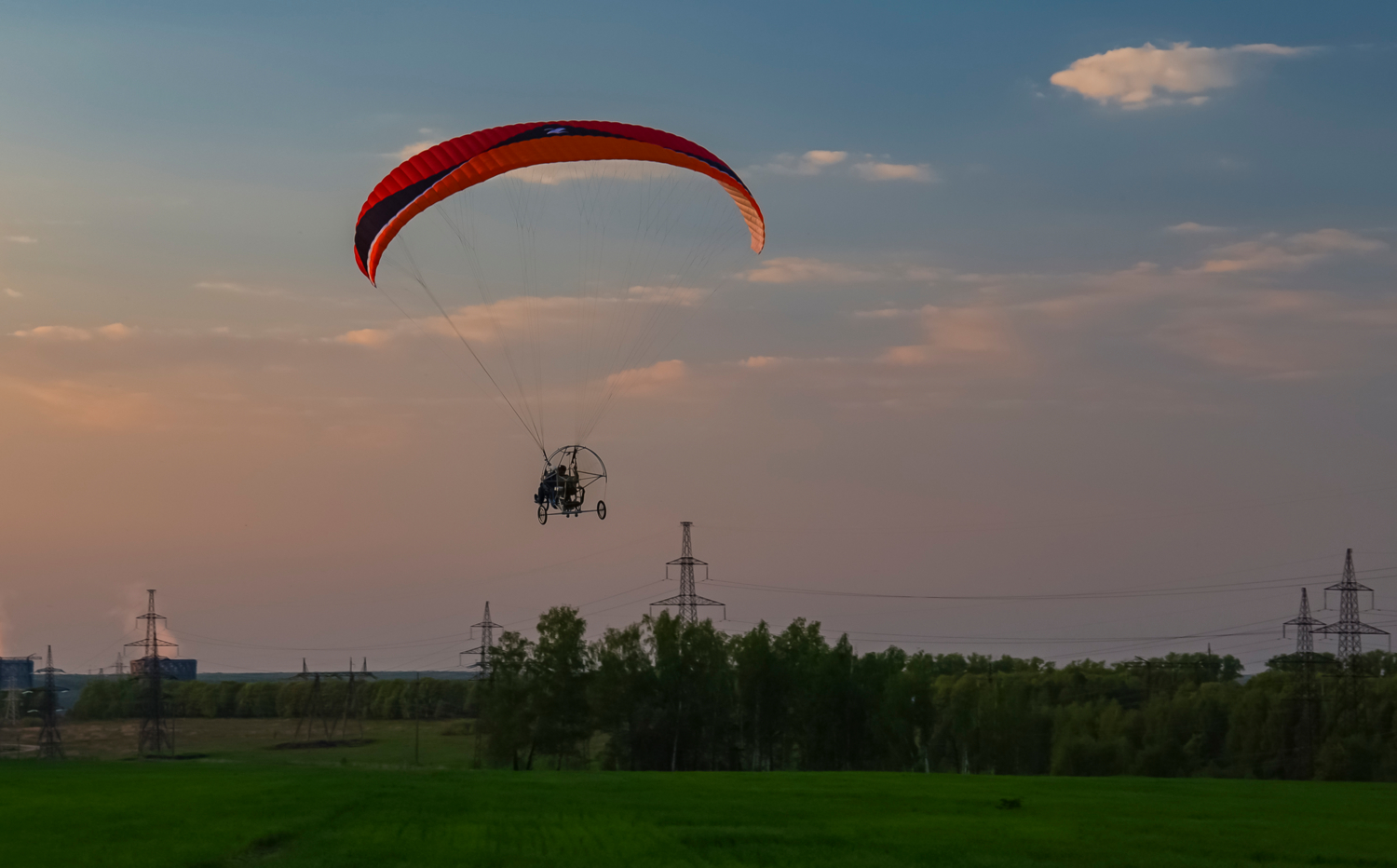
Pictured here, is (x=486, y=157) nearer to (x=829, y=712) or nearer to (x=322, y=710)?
(x=829, y=712)

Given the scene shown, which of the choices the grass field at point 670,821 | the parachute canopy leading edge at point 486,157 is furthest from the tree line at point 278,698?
the parachute canopy leading edge at point 486,157

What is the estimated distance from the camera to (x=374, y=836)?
32625mm

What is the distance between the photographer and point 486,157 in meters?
34.0

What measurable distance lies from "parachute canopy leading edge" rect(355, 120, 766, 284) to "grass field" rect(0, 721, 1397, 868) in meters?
15.4

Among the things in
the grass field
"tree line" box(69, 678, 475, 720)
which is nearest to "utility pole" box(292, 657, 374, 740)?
"tree line" box(69, 678, 475, 720)

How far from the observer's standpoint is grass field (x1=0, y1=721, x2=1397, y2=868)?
30141 millimetres

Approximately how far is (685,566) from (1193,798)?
129ft

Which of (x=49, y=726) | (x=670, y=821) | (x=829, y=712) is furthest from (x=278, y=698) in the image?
(x=670, y=821)

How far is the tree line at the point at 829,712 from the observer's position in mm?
86062

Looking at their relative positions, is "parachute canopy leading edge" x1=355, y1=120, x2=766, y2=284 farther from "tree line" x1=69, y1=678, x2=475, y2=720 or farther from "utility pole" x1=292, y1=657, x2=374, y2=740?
"tree line" x1=69, y1=678, x2=475, y2=720

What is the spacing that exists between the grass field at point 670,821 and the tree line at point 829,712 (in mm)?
26464

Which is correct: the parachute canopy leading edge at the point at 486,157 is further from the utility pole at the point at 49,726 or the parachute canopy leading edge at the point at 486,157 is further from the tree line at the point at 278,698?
the tree line at the point at 278,698

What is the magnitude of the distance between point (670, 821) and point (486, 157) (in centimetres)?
2017

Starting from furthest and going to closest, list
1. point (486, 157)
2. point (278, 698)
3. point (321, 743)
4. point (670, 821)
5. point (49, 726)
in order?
1. point (278, 698)
2. point (321, 743)
3. point (49, 726)
4. point (670, 821)
5. point (486, 157)
